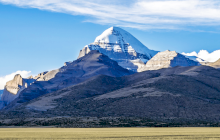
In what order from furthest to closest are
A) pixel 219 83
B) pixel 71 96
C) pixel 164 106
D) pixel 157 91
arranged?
pixel 71 96 → pixel 219 83 → pixel 157 91 → pixel 164 106

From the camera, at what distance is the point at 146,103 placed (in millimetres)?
141875

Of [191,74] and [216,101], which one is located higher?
[191,74]

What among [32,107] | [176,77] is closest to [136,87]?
[176,77]

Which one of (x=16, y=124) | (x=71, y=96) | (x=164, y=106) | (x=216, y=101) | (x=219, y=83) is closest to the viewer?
(x=16, y=124)

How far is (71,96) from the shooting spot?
187m

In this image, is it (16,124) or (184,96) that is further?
(184,96)

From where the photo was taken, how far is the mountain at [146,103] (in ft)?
409

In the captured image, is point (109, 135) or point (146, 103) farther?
point (146, 103)

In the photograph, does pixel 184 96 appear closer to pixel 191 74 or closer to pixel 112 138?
pixel 191 74

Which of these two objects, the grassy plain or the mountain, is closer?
the grassy plain

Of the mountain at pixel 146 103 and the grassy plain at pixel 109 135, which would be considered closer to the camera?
the grassy plain at pixel 109 135

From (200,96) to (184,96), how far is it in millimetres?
11029

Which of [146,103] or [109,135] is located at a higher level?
[146,103]

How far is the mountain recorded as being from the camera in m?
125
